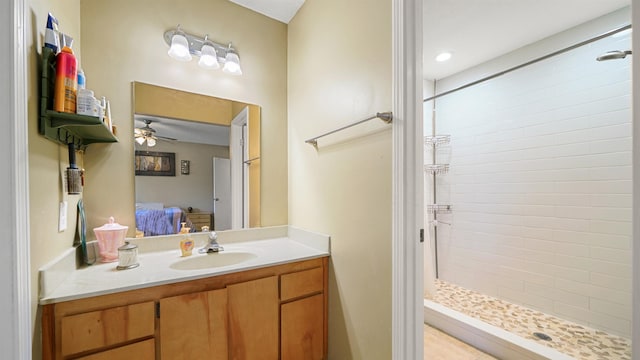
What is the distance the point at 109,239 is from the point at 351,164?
140cm

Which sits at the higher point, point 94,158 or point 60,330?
point 94,158

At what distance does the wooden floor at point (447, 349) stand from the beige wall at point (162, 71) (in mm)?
1441

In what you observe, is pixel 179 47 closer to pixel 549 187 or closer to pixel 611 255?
pixel 549 187

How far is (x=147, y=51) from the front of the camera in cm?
156

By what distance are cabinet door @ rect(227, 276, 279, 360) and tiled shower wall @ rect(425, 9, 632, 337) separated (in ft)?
7.26

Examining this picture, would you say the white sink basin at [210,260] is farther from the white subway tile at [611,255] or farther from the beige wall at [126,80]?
the white subway tile at [611,255]

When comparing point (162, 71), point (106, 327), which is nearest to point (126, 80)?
point (162, 71)

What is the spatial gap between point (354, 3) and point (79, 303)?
1926mm

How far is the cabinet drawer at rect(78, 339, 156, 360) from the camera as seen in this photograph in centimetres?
100

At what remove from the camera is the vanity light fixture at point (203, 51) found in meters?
1.58

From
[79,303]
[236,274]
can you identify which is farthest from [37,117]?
[236,274]

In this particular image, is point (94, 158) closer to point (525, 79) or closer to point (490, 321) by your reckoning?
point (490, 321)

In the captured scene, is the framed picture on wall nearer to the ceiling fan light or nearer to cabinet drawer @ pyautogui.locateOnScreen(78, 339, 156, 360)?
the ceiling fan light

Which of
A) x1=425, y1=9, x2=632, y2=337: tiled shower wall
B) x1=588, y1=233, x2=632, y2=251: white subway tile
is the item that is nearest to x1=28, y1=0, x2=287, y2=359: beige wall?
x1=425, y1=9, x2=632, y2=337: tiled shower wall
